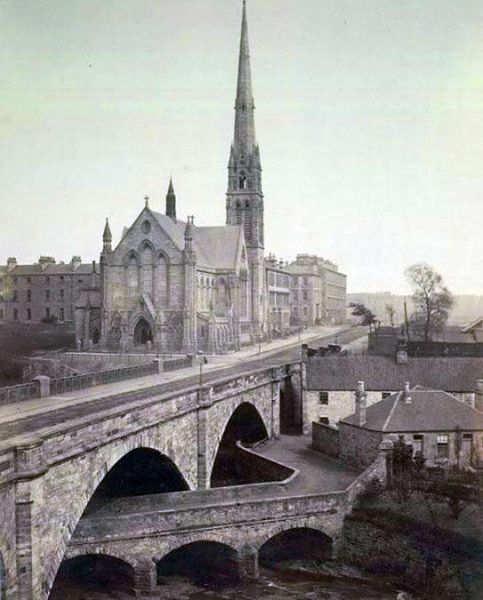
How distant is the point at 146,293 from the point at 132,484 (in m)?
40.3

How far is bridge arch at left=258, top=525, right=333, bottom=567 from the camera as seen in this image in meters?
32.1

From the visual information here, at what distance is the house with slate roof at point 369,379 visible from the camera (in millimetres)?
47562

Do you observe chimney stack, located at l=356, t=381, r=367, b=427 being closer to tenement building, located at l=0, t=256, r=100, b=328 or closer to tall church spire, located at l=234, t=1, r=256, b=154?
tall church spire, located at l=234, t=1, r=256, b=154

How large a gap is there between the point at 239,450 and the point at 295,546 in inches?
396

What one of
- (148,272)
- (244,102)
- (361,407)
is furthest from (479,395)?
(244,102)

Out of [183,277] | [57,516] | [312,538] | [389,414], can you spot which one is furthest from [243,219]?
[57,516]

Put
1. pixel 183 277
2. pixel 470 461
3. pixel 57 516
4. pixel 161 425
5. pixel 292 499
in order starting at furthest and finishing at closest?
pixel 183 277
pixel 470 461
pixel 292 499
pixel 161 425
pixel 57 516

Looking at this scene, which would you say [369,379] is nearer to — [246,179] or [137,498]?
[137,498]

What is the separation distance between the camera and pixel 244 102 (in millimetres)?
91125

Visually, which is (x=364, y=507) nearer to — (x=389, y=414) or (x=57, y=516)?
(x=389, y=414)

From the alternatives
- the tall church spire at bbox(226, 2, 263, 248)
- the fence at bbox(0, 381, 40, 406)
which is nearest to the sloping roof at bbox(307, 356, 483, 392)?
the fence at bbox(0, 381, 40, 406)

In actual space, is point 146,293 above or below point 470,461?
above

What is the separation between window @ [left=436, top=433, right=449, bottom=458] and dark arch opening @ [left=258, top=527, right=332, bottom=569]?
372 inches

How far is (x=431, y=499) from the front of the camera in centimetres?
3209
